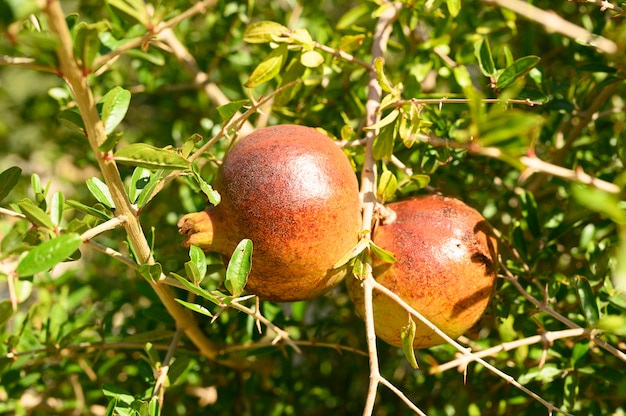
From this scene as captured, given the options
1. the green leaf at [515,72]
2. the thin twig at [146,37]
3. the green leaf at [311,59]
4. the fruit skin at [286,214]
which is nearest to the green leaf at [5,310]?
the fruit skin at [286,214]

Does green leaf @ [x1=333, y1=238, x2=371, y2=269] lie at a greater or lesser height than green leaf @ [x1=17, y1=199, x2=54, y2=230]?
lesser

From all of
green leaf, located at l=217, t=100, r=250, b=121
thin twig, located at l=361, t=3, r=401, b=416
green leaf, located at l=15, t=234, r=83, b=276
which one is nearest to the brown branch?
green leaf, located at l=15, t=234, r=83, b=276

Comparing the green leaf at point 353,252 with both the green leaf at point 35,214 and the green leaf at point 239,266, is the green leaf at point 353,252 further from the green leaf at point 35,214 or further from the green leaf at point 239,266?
the green leaf at point 35,214

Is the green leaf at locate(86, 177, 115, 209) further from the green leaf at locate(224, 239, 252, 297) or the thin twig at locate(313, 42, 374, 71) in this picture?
the thin twig at locate(313, 42, 374, 71)

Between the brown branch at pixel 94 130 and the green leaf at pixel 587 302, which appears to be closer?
the brown branch at pixel 94 130

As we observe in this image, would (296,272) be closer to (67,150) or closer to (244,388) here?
(244,388)

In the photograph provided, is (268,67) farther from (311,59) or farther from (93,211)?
(93,211)
